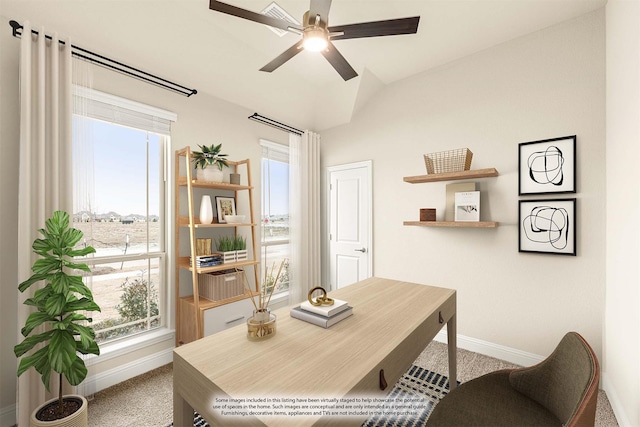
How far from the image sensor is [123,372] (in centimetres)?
231

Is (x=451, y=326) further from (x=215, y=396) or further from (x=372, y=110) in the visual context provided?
(x=372, y=110)

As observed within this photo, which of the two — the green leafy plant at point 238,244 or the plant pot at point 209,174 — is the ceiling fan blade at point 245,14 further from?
the green leafy plant at point 238,244

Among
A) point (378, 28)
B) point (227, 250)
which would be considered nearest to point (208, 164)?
point (227, 250)

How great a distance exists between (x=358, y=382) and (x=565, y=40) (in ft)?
10.5

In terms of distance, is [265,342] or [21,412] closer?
[265,342]

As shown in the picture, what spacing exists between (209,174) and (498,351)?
3256 millimetres

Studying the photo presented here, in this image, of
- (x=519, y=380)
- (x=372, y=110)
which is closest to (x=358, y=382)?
(x=519, y=380)

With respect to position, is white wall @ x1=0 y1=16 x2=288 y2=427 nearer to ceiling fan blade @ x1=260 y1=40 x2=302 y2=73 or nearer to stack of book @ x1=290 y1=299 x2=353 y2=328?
ceiling fan blade @ x1=260 y1=40 x2=302 y2=73

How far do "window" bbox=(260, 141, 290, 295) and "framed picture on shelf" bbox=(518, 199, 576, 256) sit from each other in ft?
8.56

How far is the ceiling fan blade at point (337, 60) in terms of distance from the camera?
6.01ft

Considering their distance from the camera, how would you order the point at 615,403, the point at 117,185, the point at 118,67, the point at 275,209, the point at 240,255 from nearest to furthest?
1. the point at 615,403
2. the point at 118,67
3. the point at 117,185
4. the point at 240,255
5. the point at 275,209

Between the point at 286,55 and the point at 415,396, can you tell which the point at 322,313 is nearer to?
the point at 415,396

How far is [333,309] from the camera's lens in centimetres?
138

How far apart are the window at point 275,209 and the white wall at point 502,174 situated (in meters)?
1.24
